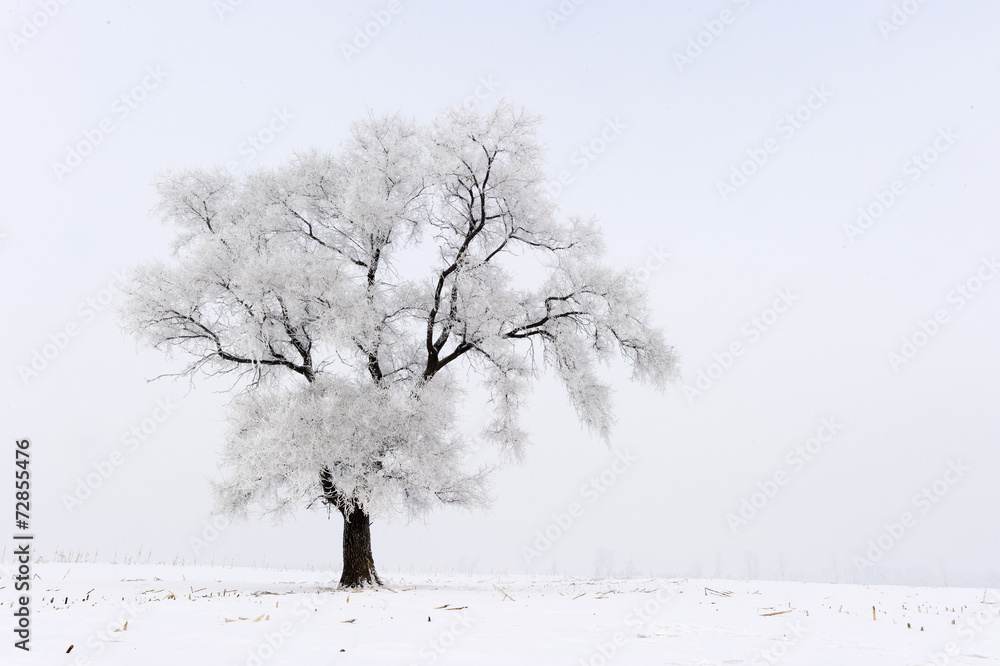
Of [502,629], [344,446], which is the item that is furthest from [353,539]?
[502,629]

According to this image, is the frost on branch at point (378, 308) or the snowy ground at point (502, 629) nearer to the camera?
the snowy ground at point (502, 629)

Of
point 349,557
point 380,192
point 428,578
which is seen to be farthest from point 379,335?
point 428,578

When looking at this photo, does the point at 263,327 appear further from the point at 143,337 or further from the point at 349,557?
the point at 349,557

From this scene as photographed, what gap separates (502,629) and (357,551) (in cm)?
777

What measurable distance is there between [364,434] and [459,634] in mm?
6825

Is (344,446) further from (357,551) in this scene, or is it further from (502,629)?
(502,629)

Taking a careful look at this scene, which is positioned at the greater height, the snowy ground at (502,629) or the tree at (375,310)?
the tree at (375,310)

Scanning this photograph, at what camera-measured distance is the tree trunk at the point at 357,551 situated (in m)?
13.7

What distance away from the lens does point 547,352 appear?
15.3m

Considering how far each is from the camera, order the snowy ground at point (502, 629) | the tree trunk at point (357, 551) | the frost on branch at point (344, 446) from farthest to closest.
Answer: the tree trunk at point (357, 551) < the frost on branch at point (344, 446) < the snowy ground at point (502, 629)

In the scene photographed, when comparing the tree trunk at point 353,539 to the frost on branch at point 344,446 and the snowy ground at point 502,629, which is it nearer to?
the frost on branch at point 344,446

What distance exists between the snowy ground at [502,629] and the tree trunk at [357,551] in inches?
84.5

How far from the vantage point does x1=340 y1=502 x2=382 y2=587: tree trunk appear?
44.9 ft

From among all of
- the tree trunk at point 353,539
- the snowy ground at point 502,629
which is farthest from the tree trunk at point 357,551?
the snowy ground at point 502,629
